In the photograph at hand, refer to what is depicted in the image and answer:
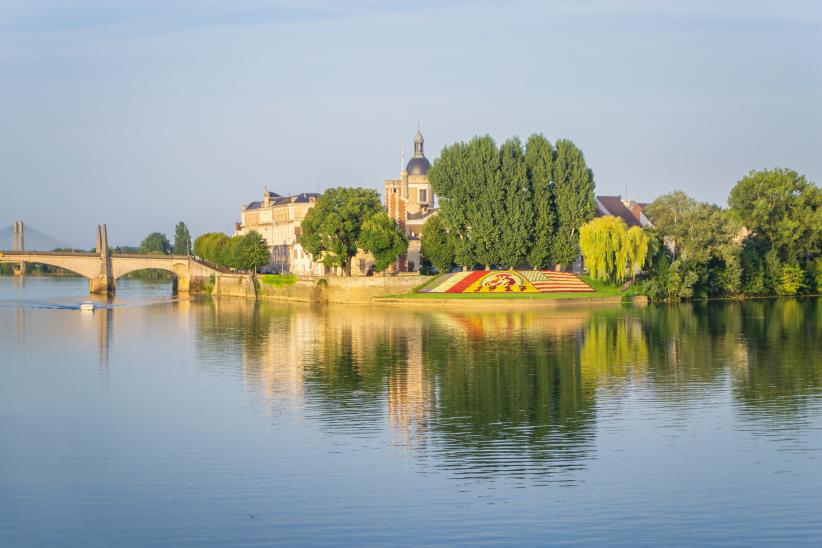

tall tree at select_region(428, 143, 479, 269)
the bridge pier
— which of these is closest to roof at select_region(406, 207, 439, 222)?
tall tree at select_region(428, 143, 479, 269)

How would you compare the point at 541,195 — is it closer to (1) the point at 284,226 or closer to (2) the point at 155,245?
(1) the point at 284,226

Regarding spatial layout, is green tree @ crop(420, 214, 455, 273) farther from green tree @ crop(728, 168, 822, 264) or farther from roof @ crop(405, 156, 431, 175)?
roof @ crop(405, 156, 431, 175)

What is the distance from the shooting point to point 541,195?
82.8 m

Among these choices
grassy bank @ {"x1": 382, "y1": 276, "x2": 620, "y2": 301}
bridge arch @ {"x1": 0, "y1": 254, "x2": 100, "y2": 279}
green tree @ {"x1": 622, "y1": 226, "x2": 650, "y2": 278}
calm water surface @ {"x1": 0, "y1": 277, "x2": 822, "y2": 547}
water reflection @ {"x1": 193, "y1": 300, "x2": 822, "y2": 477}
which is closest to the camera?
calm water surface @ {"x1": 0, "y1": 277, "x2": 822, "y2": 547}

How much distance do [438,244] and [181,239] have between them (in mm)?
82544

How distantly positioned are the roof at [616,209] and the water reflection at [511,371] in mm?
35716

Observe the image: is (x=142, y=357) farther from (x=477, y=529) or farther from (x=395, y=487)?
(x=477, y=529)

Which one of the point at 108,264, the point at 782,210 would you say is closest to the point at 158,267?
the point at 108,264

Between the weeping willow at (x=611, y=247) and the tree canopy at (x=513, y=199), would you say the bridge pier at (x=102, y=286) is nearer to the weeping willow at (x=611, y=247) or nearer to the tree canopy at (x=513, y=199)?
the tree canopy at (x=513, y=199)

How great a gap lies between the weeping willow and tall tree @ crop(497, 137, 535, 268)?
15.3ft

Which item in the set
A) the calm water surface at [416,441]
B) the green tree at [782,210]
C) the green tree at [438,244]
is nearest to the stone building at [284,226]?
the green tree at [438,244]

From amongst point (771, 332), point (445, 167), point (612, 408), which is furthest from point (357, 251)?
point (612, 408)

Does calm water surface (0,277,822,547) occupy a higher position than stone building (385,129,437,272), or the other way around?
stone building (385,129,437,272)

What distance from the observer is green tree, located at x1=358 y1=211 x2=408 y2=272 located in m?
84.7
